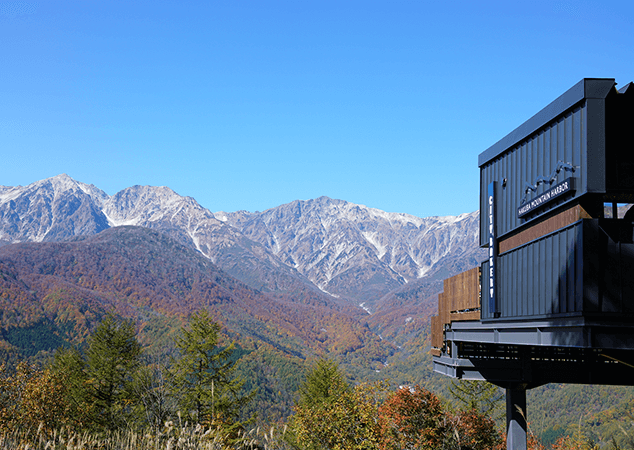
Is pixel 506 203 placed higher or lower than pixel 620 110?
lower

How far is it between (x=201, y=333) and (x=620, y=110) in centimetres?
3243

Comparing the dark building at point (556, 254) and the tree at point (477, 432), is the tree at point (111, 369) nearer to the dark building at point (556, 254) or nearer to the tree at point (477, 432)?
the tree at point (477, 432)

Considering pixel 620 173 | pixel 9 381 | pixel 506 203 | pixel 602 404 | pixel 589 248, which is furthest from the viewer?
pixel 602 404

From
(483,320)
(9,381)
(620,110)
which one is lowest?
(9,381)

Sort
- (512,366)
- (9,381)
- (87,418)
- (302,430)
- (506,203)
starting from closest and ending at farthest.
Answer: (506,203), (512,366), (9,381), (302,430), (87,418)

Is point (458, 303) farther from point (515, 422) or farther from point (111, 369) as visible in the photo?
point (111, 369)

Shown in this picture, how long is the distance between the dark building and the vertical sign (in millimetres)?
29

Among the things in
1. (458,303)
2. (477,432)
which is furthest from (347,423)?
(458,303)

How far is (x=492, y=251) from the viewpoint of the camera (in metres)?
14.1

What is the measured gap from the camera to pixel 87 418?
3669 centimetres

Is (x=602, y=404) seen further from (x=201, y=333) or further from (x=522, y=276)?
(x=522, y=276)

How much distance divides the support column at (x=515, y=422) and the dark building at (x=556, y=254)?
0.04 metres

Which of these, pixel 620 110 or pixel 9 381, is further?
pixel 9 381

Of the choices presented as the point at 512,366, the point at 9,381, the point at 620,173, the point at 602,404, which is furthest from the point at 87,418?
the point at 602,404
